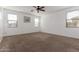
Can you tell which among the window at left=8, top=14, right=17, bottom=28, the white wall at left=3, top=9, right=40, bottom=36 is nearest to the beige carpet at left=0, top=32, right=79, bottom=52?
the white wall at left=3, top=9, right=40, bottom=36

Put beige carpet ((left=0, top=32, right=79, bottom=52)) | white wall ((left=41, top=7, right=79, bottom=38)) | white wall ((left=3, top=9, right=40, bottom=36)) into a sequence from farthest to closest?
1. white wall ((left=41, top=7, right=79, bottom=38))
2. beige carpet ((left=0, top=32, right=79, bottom=52))
3. white wall ((left=3, top=9, right=40, bottom=36))

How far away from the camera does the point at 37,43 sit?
225cm

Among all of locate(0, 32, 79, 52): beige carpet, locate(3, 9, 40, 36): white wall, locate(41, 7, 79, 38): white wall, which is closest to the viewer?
locate(3, 9, 40, 36): white wall

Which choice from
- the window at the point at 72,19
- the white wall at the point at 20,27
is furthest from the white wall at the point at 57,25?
the white wall at the point at 20,27

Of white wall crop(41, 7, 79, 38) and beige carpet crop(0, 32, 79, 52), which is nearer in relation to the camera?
beige carpet crop(0, 32, 79, 52)

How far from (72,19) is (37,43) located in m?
1.21

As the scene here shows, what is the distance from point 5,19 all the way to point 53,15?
1.33 m

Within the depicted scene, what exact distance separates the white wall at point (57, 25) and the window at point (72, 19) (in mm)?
110

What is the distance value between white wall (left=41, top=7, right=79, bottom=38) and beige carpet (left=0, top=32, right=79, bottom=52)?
5.8 inches

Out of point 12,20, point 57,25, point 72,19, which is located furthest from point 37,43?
point 72,19

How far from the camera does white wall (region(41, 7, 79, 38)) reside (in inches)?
85.0

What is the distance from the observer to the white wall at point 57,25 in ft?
7.08

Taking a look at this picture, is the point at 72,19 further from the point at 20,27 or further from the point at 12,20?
the point at 12,20

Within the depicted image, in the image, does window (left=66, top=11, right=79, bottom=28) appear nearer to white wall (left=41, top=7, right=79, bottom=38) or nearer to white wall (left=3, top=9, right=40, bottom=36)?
white wall (left=41, top=7, right=79, bottom=38)
